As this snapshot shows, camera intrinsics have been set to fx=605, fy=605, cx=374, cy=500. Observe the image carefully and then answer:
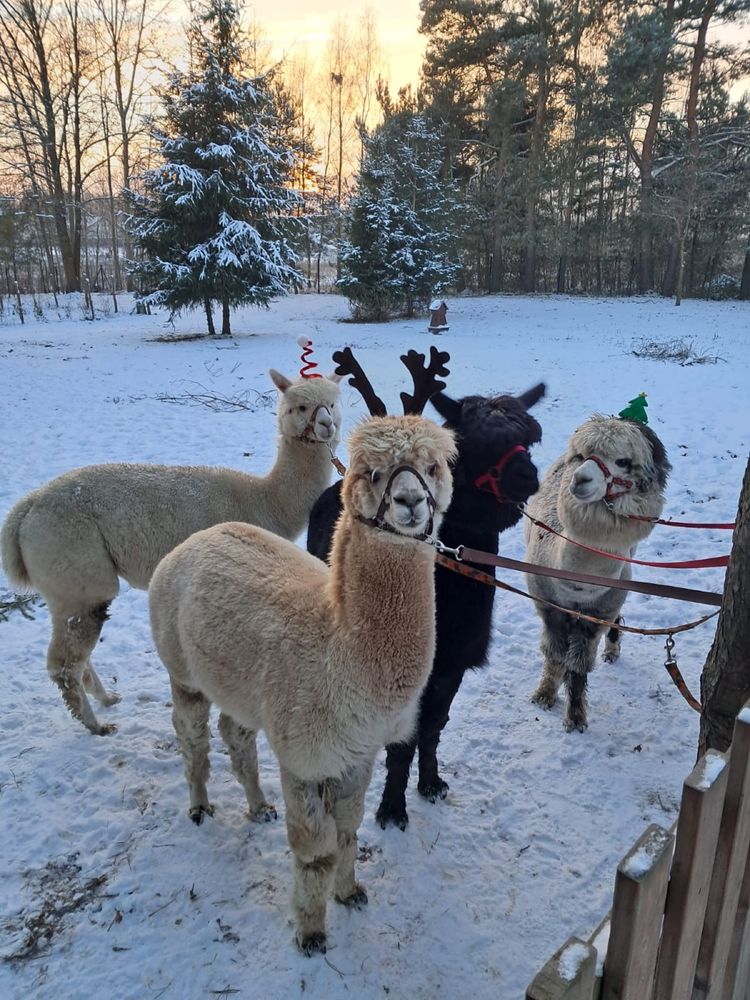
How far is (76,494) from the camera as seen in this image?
3.38m

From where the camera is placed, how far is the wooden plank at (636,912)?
1.05 meters

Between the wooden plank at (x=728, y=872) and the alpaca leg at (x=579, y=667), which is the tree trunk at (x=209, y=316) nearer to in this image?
the alpaca leg at (x=579, y=667)

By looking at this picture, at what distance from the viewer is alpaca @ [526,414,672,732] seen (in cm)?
320

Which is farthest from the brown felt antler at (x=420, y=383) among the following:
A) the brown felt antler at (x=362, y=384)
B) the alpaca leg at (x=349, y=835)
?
the alpaca leg at (x=349, y=835)

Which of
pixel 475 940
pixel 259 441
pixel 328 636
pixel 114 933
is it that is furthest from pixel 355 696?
pixel 259 441

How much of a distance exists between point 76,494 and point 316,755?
86.8 inches

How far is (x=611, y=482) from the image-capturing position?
3178mm

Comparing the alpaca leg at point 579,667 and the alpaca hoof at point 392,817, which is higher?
the alpaca leg at point 579,667


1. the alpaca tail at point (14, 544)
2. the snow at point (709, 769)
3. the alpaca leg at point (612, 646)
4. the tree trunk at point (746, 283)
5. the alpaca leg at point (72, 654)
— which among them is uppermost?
the tree trunk at point (746, 283)

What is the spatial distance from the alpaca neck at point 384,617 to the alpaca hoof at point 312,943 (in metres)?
1.02

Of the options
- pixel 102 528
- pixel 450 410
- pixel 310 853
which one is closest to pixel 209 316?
pixel 102 528

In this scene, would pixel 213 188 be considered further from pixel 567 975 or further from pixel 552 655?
pixel 567 975

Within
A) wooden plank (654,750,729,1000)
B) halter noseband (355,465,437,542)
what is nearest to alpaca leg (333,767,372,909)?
halter noseband (355,465,437,542)

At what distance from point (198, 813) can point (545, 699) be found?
6.83 feet
